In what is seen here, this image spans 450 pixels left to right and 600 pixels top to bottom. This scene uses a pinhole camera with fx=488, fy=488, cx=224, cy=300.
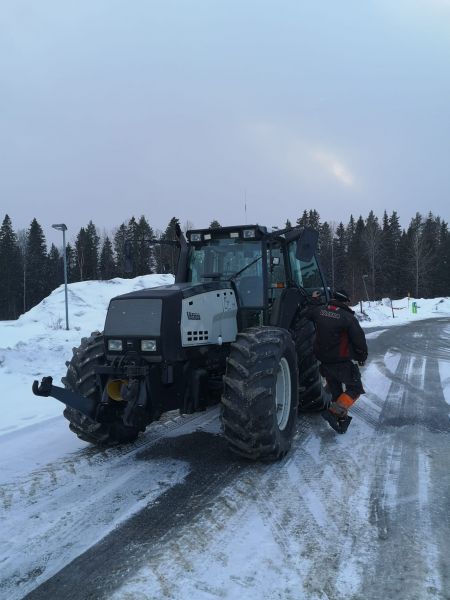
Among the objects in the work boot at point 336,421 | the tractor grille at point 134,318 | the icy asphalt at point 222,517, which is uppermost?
the tractor grille at point 134,318

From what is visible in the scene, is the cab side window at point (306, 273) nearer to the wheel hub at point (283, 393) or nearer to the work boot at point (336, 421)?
the wheel hub at point (283, 393)

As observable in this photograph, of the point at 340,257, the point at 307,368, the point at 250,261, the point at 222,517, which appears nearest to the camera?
the point at 222,517

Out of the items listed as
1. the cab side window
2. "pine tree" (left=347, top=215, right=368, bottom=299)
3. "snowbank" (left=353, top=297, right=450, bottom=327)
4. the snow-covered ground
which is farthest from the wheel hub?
"pine tree" (left=347, top=215, right=368, bottom=299)

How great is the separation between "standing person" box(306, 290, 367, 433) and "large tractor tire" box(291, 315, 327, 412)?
62 cm

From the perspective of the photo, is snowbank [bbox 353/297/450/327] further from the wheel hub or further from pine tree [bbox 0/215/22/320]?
pine tree [bbox 0/215/22/320]

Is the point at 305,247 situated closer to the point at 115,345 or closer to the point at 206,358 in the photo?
the point at 206,358

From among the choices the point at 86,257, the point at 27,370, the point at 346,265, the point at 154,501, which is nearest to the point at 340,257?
the point at 346,265

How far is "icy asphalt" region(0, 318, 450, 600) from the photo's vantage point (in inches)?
111

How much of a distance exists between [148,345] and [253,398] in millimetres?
1087

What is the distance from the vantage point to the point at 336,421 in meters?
5.61

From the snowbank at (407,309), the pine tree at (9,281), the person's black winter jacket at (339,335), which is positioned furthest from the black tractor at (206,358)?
the pine tree at (9,281)

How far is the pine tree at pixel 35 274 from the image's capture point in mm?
66812

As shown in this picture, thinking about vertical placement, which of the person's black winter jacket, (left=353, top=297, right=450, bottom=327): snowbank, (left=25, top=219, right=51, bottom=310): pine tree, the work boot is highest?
(left=25, top=219, right=51, bottom=310): pine tree

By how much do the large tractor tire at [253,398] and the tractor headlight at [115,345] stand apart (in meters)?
1.05
